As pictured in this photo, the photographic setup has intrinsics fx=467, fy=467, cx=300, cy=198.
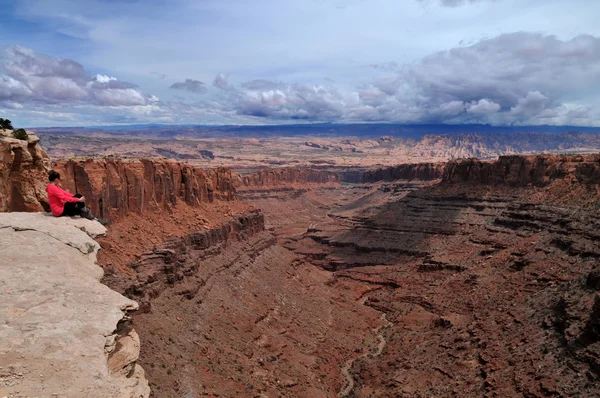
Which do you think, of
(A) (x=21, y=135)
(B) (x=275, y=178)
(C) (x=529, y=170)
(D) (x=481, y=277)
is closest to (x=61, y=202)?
(A) (x=21, y=135)

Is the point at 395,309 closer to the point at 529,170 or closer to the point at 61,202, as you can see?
the point at 529,170

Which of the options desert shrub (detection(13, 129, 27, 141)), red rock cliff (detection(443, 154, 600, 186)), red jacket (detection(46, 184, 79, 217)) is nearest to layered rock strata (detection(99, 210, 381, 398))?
desert shrub (detection(13, 129, 27, 141))

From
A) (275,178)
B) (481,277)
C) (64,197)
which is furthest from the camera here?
(275,178)

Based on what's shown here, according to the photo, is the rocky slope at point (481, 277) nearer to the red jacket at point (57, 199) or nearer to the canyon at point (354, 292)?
the canyon at point (354, 292)

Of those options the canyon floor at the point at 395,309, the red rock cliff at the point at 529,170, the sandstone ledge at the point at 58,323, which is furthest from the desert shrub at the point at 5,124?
the red rock cliff at the point at 529,170

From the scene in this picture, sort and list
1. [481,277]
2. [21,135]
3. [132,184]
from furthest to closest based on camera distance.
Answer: [481,277], [132,184], [21,135]

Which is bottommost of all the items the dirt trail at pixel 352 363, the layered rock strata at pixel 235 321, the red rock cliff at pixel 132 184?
the dirt trail at pixel 352 363

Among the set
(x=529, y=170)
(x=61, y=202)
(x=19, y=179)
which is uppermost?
(x=19, y=179)
